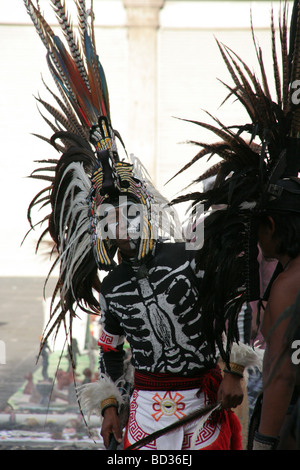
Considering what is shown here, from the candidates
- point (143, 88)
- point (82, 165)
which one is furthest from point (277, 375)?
point (143, 88)

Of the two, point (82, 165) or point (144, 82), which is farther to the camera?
point (144, 82)

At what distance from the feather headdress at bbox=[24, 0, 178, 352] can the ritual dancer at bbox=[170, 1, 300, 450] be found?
1.34ft

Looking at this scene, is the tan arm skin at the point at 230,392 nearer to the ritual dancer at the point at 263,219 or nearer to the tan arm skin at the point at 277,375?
the ritual dancer at the point at 263,219

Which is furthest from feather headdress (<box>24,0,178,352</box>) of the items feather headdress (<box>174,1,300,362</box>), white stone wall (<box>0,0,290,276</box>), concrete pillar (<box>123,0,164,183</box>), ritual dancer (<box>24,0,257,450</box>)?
white stone wall (<box>0,0,290,276</box>)

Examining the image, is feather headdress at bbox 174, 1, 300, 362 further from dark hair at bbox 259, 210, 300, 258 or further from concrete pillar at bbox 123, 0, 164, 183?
concrete pillar at bbox 123, 0, 164, 183

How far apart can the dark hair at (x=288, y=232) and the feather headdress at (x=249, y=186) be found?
0.03 m

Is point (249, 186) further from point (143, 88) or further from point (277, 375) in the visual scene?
point (143, 88)

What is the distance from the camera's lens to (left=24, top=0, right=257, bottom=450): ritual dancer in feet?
8.14

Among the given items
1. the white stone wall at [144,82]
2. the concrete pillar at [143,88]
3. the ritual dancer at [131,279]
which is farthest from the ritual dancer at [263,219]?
the white stone wall at [144,82]

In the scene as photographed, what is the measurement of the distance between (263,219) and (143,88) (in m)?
9.32

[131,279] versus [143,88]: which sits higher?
[143,88]

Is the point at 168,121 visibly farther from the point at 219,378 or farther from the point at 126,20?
the point at 219,378

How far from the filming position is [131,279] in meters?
2.58

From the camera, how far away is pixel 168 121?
1138cm
